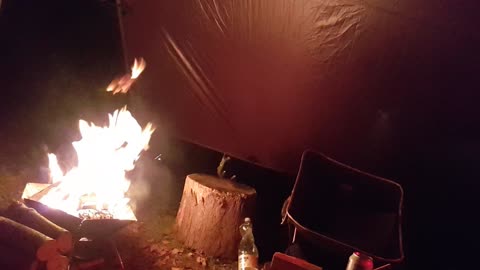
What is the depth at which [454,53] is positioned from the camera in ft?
12.1

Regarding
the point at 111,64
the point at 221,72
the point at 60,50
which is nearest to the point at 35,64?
the point at 60,50

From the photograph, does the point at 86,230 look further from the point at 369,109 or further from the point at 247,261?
the point at 369,109

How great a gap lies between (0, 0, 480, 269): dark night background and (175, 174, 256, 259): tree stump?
0.56m

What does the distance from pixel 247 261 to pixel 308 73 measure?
192 centimetres

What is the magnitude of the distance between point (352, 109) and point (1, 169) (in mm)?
3757

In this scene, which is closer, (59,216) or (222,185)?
(59,216)

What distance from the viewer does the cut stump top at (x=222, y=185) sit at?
4439 mm

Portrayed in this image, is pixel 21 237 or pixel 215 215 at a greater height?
pixel 215 215

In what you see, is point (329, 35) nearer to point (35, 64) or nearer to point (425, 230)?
point (425, 230)

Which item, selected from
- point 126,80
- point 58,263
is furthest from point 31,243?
point 126,80

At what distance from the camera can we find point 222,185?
4.55 m

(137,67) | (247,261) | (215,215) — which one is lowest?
(247,261)

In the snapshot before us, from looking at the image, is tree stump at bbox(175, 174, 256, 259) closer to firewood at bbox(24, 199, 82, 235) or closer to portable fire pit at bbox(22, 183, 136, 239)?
portable fire pit at bbox(22, 183, 136, 239)

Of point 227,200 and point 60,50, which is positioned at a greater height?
point 60,50
